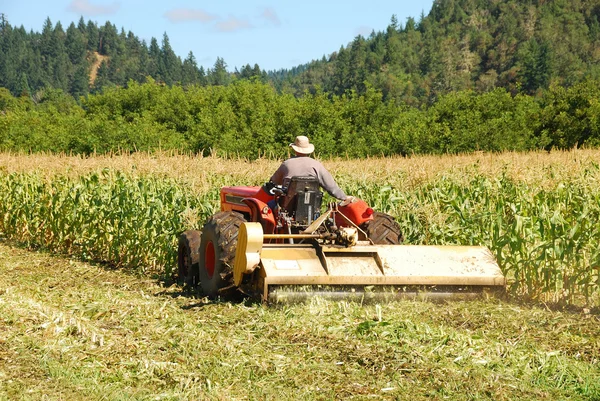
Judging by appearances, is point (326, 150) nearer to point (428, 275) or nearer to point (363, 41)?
point (428, 275)

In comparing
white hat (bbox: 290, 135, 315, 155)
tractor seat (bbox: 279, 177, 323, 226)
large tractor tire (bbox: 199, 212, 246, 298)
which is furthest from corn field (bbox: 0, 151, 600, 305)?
large tractor tire (bbox: 199, 212, 246, 298)

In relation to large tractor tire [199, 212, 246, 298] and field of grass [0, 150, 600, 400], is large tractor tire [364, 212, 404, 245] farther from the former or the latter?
large tractor tire [199, 212, 246, 298]

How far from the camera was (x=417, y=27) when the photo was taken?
170m

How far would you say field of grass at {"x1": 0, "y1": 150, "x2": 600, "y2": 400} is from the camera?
5711mm

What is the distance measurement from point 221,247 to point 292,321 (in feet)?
5.47

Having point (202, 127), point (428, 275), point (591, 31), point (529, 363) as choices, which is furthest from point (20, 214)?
point (591, 31)

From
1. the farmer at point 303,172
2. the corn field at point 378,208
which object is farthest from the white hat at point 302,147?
the corn field at point 378,208

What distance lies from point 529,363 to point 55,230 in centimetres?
1079

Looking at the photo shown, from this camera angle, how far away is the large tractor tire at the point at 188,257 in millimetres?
10282

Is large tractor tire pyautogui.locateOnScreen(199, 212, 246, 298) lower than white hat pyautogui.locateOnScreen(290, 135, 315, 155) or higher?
lower

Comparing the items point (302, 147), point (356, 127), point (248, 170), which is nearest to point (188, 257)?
point (302, 147)

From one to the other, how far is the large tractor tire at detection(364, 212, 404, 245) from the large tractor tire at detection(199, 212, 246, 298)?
151 centimetres

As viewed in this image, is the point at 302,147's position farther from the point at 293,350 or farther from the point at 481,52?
the point at 481,52

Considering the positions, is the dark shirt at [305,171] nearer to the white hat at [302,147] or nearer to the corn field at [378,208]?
the white hat at [302,147]
